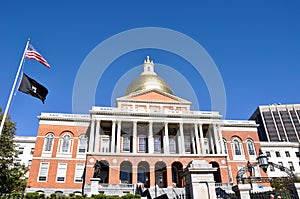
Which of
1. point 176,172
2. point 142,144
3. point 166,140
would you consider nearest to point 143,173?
point 142,144

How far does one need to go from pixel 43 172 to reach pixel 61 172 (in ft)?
8.79

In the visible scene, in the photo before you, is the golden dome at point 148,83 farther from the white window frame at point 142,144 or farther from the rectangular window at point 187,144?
the rectangular window at point 187,144

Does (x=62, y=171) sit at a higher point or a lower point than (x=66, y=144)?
lower

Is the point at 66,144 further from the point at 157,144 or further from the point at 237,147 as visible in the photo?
the point at 237,147

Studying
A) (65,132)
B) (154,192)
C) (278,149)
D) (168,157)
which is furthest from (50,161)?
(278,149)

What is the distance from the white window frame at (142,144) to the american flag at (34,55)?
2679 cm

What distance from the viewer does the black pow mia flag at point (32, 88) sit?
516 inches

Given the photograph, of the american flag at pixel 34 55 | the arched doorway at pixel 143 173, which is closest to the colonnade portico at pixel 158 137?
the arched doorway at pixel 143 173

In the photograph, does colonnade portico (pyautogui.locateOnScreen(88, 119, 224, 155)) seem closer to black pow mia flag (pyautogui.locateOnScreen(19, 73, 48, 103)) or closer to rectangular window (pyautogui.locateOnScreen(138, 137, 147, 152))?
rectangular window (pyautogui.locateOnScreen(138, 137, 147, 152))

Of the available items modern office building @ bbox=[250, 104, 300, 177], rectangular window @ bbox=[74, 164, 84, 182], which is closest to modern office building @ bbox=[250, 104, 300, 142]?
modern office building @ bbox=[250, 104, 300, 177]

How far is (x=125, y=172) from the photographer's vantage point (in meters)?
36.4

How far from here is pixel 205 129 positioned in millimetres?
42406

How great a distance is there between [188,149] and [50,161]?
76.1 feet

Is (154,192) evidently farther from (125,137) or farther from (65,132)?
(65,132)
